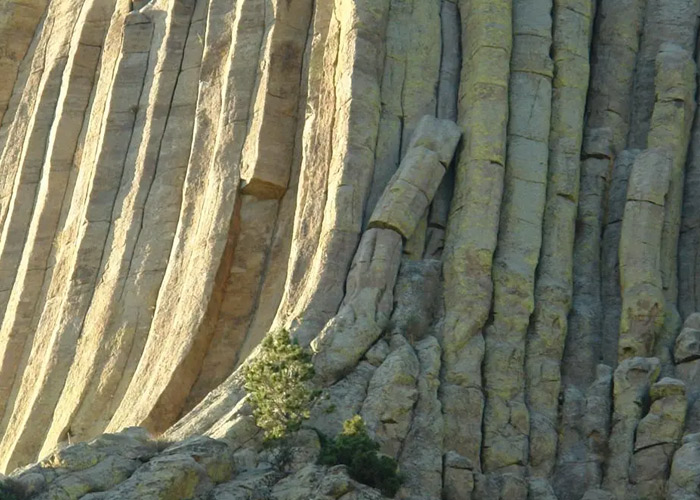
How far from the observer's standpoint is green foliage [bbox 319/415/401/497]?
5359 centimetres

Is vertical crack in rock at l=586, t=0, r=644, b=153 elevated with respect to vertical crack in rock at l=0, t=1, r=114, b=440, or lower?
elevated

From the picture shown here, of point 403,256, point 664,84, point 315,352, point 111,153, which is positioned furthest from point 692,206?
point 111,153

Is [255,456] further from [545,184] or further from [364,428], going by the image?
[545,184]

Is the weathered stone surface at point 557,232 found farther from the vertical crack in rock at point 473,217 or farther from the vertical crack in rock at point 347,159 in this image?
the vertical crack in rock at point 347,159

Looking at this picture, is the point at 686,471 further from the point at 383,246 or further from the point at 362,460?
the point at 383,246

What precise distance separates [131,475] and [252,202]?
46.4ft

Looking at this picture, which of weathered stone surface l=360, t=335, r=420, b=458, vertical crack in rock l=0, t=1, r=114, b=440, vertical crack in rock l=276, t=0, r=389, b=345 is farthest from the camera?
vertical crack in rock l=0, t=1, r=114, b=440

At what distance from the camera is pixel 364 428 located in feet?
180

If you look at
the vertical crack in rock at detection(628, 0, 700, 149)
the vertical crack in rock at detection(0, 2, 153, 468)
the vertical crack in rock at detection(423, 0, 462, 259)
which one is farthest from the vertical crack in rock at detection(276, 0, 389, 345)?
the vertical crack in rock at detection(0, 2, 153, 468)

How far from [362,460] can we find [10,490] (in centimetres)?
814

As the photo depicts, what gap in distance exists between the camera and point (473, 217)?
6206cm

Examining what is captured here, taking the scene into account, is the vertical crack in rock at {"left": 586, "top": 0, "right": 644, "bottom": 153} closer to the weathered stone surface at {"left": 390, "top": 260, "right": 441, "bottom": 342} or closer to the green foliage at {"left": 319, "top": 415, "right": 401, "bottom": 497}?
the weathered stone surface at {"left": 390, "top": 260, "right": 441, "bottom": 342}

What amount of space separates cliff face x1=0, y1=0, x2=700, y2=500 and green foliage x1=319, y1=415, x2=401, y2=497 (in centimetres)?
72

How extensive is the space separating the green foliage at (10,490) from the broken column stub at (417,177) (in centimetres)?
1377
